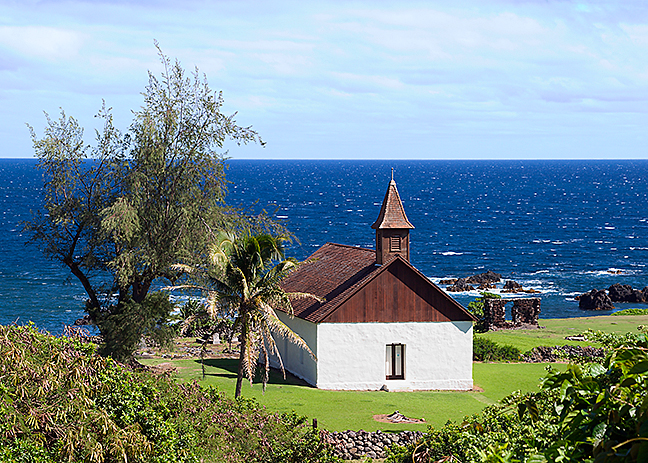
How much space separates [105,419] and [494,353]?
3262 cm

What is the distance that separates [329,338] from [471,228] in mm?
109864

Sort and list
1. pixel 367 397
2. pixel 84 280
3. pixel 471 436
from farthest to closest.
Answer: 1. pixel 84 280
2. pixel 367 397
3. pixel 471 436

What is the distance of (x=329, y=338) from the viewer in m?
34.5

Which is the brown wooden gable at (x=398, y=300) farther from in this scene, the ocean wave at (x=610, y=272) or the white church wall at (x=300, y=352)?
the ocean wave at (x=610, y=272)

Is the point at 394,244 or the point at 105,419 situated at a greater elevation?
the point at 394,244

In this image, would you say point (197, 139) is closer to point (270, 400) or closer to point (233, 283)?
point (233, 283)

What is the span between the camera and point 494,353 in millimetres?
43188

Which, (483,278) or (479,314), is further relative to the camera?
(483,278)

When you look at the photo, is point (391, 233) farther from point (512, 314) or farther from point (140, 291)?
point (512, 314)

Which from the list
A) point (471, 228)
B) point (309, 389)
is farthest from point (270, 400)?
point (471, 228)

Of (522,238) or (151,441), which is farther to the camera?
(522,238)

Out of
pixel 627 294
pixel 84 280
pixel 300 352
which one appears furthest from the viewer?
pixel 627 294

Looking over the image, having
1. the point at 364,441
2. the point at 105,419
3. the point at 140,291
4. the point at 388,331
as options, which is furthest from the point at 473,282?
the point at 105,419

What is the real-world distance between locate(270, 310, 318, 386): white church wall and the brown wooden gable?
71.1 inches
